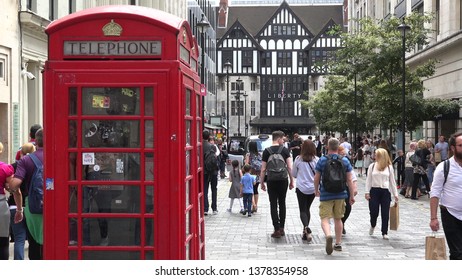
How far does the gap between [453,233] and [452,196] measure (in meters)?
0.38

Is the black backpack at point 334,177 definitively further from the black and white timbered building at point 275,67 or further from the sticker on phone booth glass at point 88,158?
the black and white timbered building at point 275,67

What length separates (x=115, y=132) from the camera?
609 centimetres

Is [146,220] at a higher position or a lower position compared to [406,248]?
higher

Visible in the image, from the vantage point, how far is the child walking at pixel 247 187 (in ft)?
51.3

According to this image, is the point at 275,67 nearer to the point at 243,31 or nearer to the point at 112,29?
the point at 243,31

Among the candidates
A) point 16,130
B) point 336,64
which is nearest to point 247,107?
point 336,64

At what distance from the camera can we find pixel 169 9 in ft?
154

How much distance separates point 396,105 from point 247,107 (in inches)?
3148

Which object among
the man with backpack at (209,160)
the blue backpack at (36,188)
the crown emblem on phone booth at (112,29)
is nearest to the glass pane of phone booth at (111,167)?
the crown emblem on phone booth at (112,29)

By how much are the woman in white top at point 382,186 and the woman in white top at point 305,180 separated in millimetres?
1053

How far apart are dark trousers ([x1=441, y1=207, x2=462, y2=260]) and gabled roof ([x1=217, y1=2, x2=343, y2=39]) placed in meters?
105

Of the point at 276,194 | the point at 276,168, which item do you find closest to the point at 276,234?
the point at 276,194

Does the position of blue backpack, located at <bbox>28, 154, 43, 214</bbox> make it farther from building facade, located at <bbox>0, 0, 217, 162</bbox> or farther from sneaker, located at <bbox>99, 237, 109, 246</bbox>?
building facade, located at <bbox>0, 0, 217, 162</bbox>

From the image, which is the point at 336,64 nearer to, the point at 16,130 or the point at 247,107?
the point at 16,130
